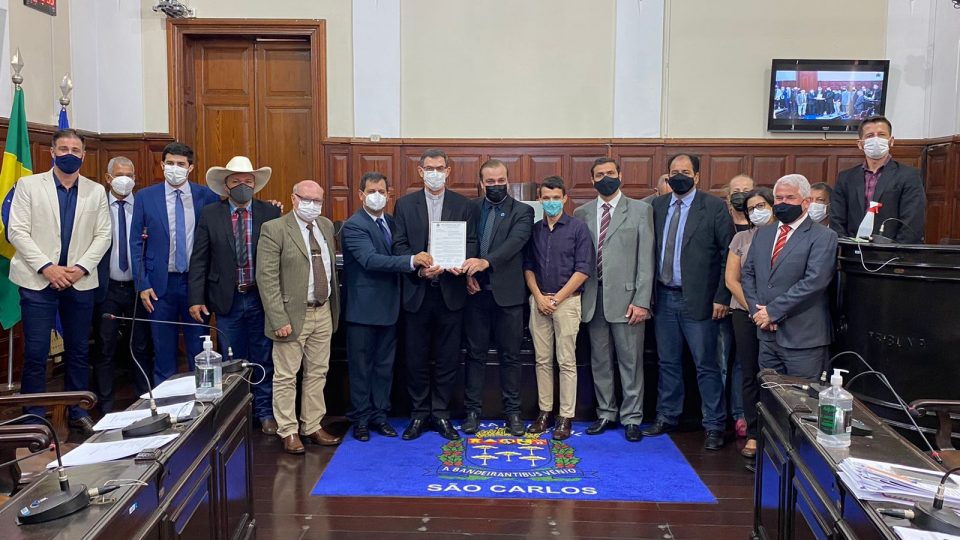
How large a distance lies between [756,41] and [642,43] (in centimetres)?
118

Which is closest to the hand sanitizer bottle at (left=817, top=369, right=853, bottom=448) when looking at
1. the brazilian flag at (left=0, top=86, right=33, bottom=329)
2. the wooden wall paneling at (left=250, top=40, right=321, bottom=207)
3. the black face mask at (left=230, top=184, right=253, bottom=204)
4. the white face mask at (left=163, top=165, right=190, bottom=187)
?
the black face mask at (left=230, top=184, right=253, bottom=204)

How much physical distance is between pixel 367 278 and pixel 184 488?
2.34m

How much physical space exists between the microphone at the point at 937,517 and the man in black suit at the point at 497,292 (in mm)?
2931

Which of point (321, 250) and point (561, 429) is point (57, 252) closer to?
point (321, 250)

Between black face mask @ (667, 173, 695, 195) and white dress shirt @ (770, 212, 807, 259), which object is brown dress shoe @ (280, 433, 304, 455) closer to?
black face mask @ (667, 173, 695, 195)

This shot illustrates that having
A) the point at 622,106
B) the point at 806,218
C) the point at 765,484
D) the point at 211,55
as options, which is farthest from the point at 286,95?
the point at 765,484

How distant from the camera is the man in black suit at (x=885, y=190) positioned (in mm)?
4340

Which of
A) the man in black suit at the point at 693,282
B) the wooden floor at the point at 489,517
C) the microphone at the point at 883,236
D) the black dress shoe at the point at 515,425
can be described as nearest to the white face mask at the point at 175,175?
the wooden floor at the point at 489,517

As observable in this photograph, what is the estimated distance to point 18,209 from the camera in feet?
13.9

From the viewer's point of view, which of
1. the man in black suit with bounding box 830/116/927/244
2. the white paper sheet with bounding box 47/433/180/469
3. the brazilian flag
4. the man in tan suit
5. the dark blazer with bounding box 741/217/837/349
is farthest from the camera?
the brazilian flag

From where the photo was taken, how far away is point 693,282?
14.4 feet

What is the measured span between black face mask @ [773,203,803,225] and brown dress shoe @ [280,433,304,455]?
301 centimetres

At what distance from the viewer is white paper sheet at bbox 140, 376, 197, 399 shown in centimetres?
267

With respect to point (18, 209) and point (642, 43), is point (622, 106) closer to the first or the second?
point (642, 43)
